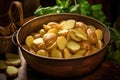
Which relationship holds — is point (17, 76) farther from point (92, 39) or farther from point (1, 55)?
point (92, 39)

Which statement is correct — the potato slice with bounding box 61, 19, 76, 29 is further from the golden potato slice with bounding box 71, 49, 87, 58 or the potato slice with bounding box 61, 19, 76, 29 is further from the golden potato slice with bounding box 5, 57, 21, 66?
the golden potato slice with bounding box 5, 57, 21, 66

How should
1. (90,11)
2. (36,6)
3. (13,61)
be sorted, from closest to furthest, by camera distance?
(13,61), (90,11), (36,6)

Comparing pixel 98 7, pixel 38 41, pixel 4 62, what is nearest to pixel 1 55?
pixel 4 62

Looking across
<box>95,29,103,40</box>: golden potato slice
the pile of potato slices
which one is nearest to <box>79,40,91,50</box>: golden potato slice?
the pile of potato slices

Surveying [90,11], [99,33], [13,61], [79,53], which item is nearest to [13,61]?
[13,61]

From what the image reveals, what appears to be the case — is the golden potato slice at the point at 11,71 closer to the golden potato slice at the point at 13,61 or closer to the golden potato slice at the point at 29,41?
the golden potato slice at the point at 13,61

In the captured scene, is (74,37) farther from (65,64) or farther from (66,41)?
(65,64)

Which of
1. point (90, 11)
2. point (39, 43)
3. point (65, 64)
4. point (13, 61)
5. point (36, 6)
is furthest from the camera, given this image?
point (36, 6)
